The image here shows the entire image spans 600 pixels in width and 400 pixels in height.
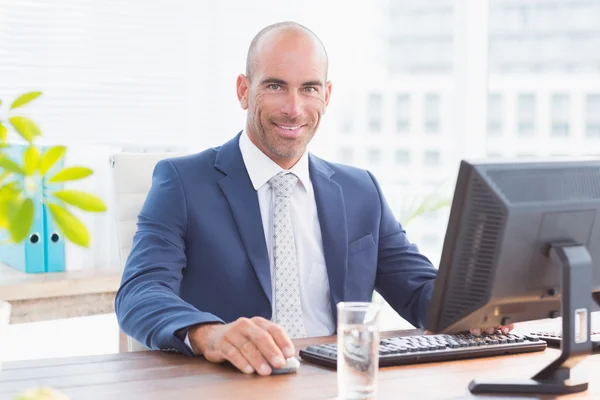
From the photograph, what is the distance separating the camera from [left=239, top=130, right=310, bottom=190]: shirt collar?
2115mm

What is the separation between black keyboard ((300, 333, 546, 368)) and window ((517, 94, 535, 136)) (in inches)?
91.9

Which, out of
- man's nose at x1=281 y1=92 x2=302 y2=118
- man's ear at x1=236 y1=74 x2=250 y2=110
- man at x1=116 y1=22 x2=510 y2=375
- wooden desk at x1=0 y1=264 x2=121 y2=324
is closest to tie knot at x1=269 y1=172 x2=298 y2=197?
man at x1=116 y1=22 x2=510 y2=375

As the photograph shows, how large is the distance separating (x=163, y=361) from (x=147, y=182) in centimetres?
79

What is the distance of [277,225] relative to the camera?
2.09 meters

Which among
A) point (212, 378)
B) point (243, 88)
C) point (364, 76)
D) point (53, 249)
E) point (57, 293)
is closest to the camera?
point (212, 378)

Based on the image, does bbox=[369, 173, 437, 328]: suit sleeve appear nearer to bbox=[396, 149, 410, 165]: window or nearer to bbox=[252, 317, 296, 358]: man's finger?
bbox=[252, 317, 296, 358]: man's finger

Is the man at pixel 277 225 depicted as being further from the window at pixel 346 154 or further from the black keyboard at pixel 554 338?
the window at pixel 346 154

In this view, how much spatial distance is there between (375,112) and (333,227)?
2.19 m

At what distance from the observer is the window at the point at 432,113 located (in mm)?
4059

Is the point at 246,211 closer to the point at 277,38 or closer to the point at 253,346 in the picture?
the point at 277,38

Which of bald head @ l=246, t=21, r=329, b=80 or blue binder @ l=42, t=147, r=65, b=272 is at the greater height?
bald head @ l=246, t=21, r=329, b=80

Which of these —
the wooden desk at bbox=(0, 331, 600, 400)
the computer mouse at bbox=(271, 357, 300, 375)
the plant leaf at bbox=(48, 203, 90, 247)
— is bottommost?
the wooden desk at bbox=(0, 331, 600, 400)

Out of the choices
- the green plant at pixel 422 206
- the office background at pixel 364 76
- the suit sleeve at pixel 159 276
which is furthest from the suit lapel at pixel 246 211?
the green plant at pixel 422 206

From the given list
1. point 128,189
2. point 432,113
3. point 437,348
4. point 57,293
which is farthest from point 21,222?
point 432,113
